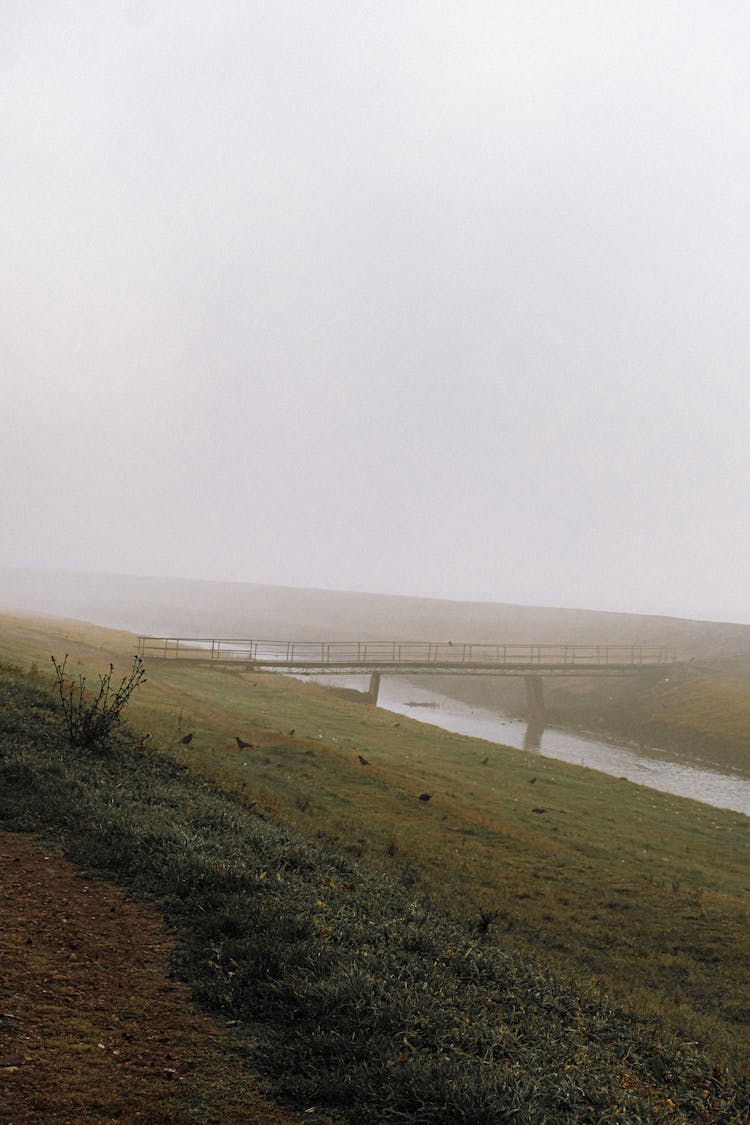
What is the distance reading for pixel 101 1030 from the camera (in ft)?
16.3

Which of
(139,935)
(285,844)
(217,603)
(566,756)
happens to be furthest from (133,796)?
(217,603)

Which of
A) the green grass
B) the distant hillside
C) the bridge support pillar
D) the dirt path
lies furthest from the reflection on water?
the distant hillside

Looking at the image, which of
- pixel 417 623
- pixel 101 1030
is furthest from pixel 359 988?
pixel 417 623

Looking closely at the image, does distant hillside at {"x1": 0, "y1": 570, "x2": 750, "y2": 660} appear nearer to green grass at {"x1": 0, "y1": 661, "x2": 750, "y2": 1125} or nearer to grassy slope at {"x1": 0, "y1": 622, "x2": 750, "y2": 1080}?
grassy slope at {"x1": 0, "y1": 622, "x2": 750, "y2": 1080}

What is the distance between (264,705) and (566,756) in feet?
65.7

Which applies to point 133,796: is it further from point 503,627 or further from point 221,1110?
point 503,627

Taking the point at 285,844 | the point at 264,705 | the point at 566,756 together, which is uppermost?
the point at 285,844

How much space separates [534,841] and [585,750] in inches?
1112

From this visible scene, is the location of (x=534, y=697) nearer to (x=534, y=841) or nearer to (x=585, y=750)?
(x=585, y=750)

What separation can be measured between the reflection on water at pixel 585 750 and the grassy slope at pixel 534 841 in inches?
302

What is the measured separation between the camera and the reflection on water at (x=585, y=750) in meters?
33.5

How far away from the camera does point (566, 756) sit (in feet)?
132

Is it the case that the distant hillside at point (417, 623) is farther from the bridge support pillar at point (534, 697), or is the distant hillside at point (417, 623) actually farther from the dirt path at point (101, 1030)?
the dirt path at point (101, 1030)

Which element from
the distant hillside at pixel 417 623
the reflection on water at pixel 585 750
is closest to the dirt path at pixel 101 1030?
the reflection on water at pixel 585 750
